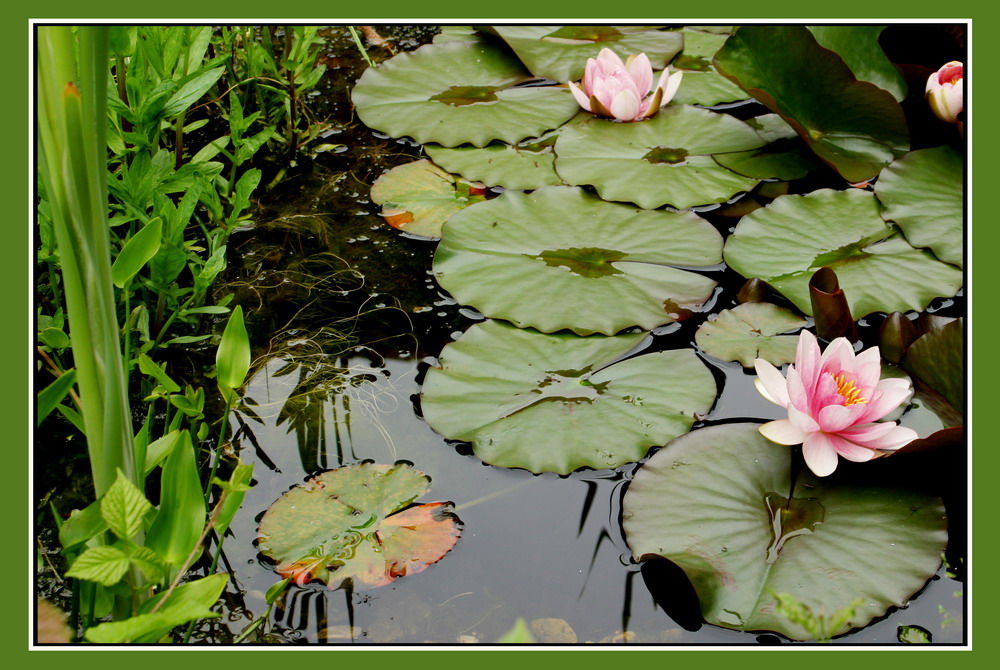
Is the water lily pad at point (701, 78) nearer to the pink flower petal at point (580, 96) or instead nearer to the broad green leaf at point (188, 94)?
the pink flower petal at point (580, 96)

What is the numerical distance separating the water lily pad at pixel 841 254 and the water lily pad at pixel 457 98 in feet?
2.60

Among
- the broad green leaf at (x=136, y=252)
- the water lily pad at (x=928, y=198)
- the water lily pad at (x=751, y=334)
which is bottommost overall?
the water lily pad at (x=751, y=334)

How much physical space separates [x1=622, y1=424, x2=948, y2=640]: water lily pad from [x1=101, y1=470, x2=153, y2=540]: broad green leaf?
0.82 meters

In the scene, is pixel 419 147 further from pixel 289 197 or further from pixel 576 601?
pixel 576 601

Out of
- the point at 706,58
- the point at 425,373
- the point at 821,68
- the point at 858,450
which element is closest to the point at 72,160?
the point at 425,373

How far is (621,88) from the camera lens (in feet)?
8.46

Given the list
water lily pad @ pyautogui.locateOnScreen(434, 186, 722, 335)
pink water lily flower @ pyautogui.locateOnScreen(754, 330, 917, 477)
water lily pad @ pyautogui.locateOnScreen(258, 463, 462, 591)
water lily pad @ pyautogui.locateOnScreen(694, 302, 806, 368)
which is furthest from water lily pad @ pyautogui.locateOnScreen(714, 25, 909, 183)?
water lily pad @ pyautogui.locateOnScreen(258, 463, 462, 591)

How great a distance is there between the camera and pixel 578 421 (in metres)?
1.69

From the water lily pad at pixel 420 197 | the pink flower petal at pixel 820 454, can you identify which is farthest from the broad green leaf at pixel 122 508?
the water lily pad at pixel 420 197

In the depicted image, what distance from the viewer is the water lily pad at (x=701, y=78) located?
2.78m

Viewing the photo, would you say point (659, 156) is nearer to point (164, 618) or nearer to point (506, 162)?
point (506, 162)

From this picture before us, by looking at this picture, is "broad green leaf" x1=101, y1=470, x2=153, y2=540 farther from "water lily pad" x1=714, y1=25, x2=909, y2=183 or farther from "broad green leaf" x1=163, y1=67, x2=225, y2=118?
"water lily pad" x1=714, y1=25, x2=909, y2=183

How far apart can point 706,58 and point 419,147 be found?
1138mm

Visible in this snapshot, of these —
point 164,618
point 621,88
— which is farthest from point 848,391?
point 621,88
